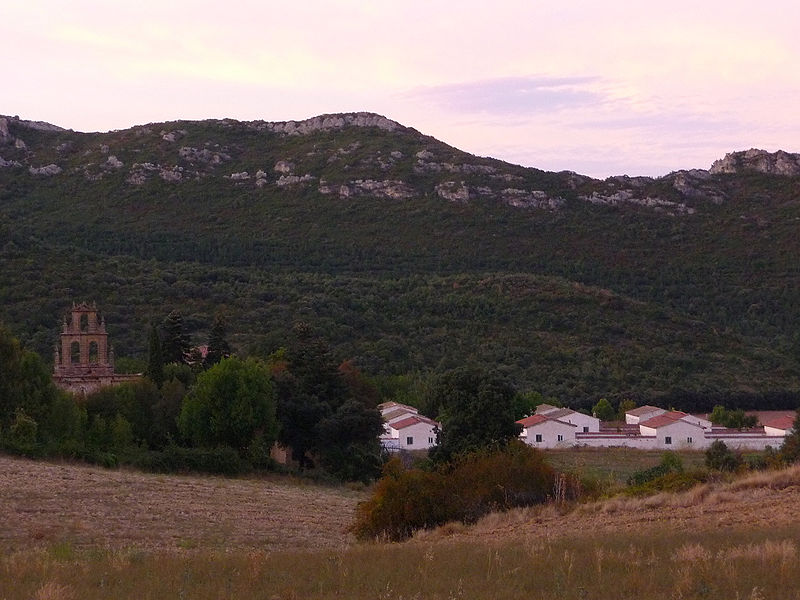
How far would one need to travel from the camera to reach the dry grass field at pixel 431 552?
35.3 feet

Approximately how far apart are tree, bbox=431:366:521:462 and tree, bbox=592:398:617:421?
96.3 ft

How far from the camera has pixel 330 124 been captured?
151 metres

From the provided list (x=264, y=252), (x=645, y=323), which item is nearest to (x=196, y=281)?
(x=264, y=252)

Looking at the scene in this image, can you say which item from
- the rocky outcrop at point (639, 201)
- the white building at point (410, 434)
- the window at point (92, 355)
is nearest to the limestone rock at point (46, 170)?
the rocky outcrop at point (639, 201)

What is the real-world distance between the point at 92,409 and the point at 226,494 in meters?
13.4

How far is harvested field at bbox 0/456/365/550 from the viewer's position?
19.2 meters

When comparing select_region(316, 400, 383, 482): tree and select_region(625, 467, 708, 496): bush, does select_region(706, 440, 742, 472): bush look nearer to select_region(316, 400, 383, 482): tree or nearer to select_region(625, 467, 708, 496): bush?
select_region(625, 467, 708, 496): bush

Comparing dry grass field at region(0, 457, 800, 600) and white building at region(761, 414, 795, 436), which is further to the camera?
white building at region(761, 414, 795, 436)

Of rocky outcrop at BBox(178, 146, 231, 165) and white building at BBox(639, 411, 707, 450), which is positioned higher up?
rocky outcrop at BBox(178, 146, 231, 165)

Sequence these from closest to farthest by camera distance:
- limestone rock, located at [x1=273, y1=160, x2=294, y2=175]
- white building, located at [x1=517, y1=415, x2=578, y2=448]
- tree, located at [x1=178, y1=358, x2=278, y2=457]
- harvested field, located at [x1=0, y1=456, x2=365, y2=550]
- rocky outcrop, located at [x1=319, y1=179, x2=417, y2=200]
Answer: harvested field, located at [x1=0, y1=456, x2=365, y2=550], tree, located at [x1=178, y1=358, x2=278, y2=457], white building, located at [x1=517, y1=415, x2=578, y2=448], rocky outcrop, located at [x1=319, y1=179, x2=417, y2=200], limestone rock, located at [x1=273, y1=160, x2=294, y2=175]

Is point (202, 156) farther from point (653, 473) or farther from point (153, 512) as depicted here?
point (153, 512)

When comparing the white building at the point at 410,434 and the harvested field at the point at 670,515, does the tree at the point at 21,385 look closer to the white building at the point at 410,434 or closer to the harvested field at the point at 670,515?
the harvested field at the point at 670,515

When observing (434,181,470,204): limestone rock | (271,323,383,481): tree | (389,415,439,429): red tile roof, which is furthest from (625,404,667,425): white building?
(434,181,470,204): limestone rock

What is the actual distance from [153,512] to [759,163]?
11656cm
